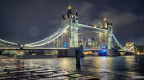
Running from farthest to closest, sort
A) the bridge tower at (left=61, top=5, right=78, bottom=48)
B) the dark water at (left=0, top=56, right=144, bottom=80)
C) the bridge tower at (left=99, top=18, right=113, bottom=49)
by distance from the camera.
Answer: the bridge tower at (left=99, top=18, right=113, bottom=49), the bridge tower at (left=61, top=5, right=78, bottom=48), the dark water at (left=0, top=56, right=144, bottom=80)

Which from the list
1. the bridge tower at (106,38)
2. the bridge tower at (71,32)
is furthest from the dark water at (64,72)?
the bridge tower at (106,38)

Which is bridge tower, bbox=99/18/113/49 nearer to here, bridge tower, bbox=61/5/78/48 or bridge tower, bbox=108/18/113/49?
bridge tower, bbox=108/18/113/49

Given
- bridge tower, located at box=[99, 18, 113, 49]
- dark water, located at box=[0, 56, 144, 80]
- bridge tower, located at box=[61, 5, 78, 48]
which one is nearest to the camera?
dark water, located at box=[0, 56, 144, 80]

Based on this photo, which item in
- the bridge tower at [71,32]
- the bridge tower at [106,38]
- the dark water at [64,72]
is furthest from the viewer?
the bridge tower at [106,38]

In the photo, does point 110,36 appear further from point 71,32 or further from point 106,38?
point 71,32

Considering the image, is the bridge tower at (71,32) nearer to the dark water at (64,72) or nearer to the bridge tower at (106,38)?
the bridge tower at (106,38)

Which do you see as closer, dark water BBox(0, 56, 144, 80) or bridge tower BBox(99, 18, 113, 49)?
dark water BBox(0, 56, 144, 80)

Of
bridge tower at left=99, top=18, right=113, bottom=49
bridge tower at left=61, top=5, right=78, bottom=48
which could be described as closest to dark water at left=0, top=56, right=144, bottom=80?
bridge tower at left=61, top=5, right=78, bottom=48

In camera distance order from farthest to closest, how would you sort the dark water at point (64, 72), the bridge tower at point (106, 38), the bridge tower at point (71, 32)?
the bridge tower at point (106, 38) < the bridge tower at point (71, 32) < the dark water at point (64, 72)

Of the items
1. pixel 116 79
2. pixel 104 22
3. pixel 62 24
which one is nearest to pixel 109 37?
pixel 104 22

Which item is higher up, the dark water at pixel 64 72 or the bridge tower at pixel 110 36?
the bridge tower at pixel 110 36

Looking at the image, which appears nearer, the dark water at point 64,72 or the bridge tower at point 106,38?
the dark water at point 64,72

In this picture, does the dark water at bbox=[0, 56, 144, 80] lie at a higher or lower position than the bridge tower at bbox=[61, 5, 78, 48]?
lower

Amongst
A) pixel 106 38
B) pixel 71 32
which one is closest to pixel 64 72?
pixel 71 32
